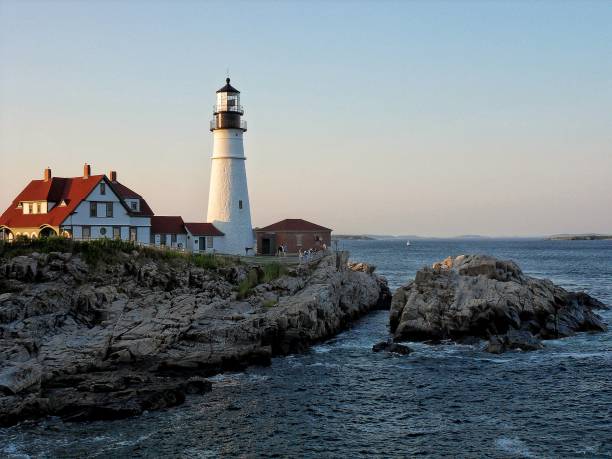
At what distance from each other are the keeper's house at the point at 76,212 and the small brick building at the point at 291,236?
10249 mm

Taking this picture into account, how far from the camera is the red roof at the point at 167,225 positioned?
49.1 meters

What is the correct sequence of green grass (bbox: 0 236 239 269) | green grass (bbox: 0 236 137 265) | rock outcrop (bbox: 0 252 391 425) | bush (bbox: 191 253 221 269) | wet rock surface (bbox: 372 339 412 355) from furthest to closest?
bush (bbox: 191 253 221 269) < green grass (bbox: 0 236 239 269) < green grass (bbox: 0 236 137 265) < wet rock surface (bbox: 372 339 412 355) < rock outcrop (bbox: 0 252 391 425)

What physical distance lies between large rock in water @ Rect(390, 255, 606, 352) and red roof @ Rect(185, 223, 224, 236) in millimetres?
17521

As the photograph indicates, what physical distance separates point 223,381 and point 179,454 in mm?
7649

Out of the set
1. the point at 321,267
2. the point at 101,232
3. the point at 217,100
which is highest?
the point at 217,100

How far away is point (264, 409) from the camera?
22.0 m

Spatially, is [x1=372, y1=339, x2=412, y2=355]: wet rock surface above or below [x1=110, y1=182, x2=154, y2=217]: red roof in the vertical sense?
below

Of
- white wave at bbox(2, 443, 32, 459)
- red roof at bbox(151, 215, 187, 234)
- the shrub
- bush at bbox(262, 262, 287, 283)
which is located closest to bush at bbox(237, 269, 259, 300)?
bush at bbox(262, 262, 287, 283)

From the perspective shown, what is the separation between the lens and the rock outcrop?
22188mm

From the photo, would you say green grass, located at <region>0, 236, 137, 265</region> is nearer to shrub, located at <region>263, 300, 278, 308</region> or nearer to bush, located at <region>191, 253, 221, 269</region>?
bush, located at <region>191, 253, 221, 269</region>

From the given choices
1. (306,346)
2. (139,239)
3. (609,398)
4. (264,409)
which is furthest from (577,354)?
(139,239)

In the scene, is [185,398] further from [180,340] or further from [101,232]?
[101,232]

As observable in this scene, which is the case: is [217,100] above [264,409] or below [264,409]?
above

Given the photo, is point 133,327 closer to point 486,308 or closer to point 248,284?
point 248,284
